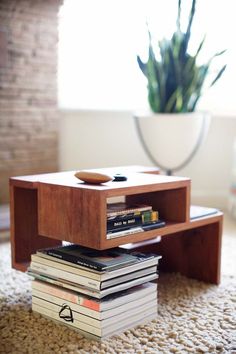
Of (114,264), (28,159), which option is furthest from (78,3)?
(114,264)

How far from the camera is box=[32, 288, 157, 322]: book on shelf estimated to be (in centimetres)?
134

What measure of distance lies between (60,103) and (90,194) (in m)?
1.85

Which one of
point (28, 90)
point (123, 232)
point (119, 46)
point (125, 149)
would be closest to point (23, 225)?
point (123, 232)

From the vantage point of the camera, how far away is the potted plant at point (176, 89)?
2.72 meters

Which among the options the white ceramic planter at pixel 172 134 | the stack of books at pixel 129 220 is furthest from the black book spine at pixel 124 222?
the white ceramic planter at pixel 172 134

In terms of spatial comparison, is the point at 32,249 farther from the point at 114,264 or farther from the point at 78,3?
the point at 78,3

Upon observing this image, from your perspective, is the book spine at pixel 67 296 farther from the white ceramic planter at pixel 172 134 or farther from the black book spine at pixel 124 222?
the white ceramic planter at pixel 172 134

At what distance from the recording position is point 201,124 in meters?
2.82

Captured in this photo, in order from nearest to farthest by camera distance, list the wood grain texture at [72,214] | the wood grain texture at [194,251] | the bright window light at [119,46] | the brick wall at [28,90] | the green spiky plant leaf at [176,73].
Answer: the wood grain texture at [72,214]
the wood grain texture at [194,251]
the green spiky plant leaf at [176,73]
the brick wall at [28,90]
the bright window light at [119,46]

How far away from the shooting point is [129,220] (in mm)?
1438

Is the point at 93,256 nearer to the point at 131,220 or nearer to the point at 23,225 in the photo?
the point at 131,220

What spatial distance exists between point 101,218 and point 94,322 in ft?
0.91

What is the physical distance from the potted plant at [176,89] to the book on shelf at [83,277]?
1.40m

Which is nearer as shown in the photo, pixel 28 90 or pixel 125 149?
pixel 28 90
